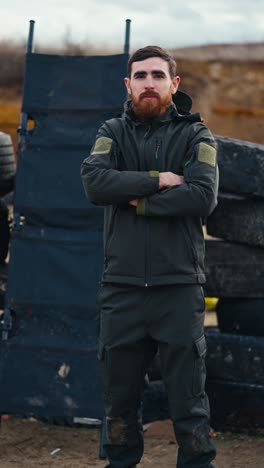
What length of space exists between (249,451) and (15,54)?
1681cm

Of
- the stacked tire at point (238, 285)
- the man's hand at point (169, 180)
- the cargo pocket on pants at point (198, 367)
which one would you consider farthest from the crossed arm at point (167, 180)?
the stacked tire at point (238, 285)

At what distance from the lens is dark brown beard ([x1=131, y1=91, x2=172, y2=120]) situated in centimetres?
360

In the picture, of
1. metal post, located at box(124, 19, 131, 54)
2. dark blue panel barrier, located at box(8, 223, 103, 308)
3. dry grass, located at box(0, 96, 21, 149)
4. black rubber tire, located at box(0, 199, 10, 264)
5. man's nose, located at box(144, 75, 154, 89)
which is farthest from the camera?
dry grass, located at box(0, 96, 21, 149)

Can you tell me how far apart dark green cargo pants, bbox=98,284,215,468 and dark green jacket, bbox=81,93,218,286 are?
0.08 meters

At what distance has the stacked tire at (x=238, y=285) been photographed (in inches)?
197

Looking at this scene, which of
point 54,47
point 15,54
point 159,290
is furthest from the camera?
point 15,54

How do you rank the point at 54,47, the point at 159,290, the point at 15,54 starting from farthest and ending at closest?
1. the point at 15,54
2. the point at 54,47
3. the point at 159,290

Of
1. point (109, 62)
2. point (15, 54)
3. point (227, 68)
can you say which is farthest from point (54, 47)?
point (109, 62)

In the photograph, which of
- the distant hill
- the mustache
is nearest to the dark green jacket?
the mustache

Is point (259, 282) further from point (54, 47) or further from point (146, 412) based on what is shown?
point (54, 47)

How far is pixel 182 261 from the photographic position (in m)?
3.52

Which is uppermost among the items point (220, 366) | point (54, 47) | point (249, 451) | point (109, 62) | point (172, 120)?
point (54, 47)

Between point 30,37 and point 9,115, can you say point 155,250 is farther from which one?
point 9,115

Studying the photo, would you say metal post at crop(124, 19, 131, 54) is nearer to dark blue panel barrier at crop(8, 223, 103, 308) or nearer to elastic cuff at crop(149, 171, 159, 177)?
dark blue panel barrier at crop(8, 223, 103, 308)
